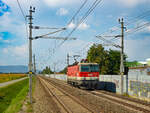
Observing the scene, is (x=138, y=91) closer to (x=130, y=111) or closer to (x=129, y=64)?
(x=130, y=111)

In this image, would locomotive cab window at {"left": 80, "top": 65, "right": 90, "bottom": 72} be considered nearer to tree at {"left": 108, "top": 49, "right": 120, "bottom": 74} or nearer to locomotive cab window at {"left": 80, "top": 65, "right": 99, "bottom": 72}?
locomotive cab window at {"left": 80, "top": 65, "right": 99, "bottom": 72}

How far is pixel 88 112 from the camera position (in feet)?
37.5

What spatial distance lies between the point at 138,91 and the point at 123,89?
11.2 feet

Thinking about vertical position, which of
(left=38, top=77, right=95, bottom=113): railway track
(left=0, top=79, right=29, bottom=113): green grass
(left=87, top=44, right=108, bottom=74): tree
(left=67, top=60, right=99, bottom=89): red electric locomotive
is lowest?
(left=0, top=79, right=29, bottom=113): green grass

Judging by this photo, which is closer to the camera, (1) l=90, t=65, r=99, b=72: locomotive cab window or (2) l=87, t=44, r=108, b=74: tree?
(1) l=90, t=65, r=99, b=72: locomotive cab window

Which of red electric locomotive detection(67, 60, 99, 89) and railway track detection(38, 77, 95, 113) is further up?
red electric locomotive detection(67, 60, 99, 89)

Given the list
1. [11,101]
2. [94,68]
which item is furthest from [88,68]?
[11,101]

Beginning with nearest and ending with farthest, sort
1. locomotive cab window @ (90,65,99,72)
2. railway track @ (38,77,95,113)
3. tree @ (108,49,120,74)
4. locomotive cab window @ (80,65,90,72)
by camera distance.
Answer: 1. railway track @ (38,77,95,113)
2. locomotive cab window @ (80,65,90,72)
3. locomotive cab window @ (90,65,99,72)
4. tree @ (108,49,120,74)

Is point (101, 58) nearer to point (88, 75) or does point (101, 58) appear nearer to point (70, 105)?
point (88, 75)

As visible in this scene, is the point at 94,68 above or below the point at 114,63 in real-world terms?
below

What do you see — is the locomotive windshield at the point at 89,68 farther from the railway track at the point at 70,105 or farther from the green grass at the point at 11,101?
the green grass at the point at 11,101

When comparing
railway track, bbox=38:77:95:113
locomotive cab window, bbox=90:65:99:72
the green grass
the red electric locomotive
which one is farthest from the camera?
locomotive cab window, bbox=90:65:99:72

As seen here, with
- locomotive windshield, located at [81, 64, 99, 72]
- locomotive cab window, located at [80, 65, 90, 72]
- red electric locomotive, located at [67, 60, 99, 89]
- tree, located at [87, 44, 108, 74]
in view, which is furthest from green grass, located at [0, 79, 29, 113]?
tree, located at [87, 44, 108, 74]

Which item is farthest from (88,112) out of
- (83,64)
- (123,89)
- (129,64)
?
(129,64)
